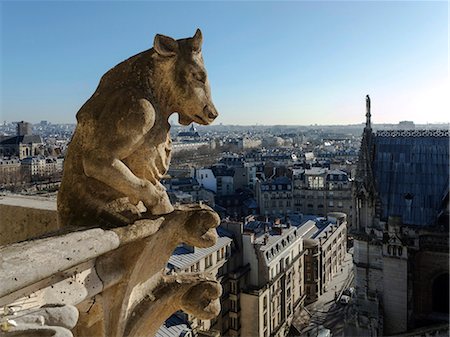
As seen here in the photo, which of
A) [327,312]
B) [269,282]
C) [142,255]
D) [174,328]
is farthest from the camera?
[327,312]

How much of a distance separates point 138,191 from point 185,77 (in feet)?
3.15

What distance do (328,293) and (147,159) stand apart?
38279 millimetres

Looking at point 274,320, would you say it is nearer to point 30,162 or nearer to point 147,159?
point 147,159

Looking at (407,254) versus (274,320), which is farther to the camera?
(274,320)

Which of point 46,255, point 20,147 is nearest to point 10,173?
point 20,147

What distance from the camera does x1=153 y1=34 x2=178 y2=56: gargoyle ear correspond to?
3.37 m

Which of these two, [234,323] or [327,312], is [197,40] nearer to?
[234,323]

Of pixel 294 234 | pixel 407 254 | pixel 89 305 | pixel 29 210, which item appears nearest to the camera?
pixel 89 305

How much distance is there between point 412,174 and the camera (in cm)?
1647

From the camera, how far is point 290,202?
58.8m

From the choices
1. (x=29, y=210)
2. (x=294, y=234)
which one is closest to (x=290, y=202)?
(x=294, y=234)

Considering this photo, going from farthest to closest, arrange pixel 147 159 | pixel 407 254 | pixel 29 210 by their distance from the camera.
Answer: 1. pixel 407 254
2. pixel 29 210
3. pixel 147 159

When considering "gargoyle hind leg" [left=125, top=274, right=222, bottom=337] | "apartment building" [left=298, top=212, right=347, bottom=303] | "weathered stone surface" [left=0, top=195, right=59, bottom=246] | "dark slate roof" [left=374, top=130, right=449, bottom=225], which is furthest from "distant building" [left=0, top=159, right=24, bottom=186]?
"gargoyle hind leg" [left=125, top=274, right=222, bottom=337]

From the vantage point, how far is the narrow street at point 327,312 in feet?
95.7
